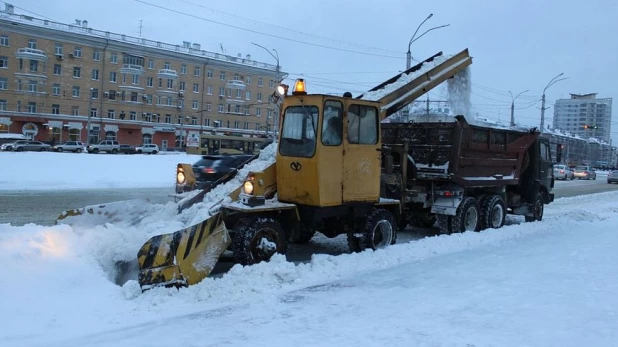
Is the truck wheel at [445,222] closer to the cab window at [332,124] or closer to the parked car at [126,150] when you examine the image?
the cab window at [332,124]

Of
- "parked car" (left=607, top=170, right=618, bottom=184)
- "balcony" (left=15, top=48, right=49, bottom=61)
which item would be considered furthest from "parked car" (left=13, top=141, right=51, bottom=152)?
"parked car" (left=607, top=170, right=618, bottom=184)

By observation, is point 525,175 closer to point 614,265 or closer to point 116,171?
point 614,265

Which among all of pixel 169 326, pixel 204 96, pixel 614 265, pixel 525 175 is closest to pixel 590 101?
pixel 204 96

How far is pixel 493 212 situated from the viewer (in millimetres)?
12414

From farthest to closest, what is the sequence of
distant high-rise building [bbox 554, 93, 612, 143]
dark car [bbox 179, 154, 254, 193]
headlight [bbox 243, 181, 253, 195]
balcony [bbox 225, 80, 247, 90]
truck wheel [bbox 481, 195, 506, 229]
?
balcony [bbox 225, 80, 247, 90] → distant high-rise building [bbox 554, 93, 612, 143] → dark car [bbox 179, 154, 254, 193] → truck wheel [bbox 481, 195, 506, 229] → headlight [bbox 243, 181, 253, 195]

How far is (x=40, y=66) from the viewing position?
6594 cm

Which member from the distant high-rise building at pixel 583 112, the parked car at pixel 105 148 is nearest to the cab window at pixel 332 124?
the parked car at pixel 105 148

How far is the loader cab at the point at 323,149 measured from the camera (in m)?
7.60

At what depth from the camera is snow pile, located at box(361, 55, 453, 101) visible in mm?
9609

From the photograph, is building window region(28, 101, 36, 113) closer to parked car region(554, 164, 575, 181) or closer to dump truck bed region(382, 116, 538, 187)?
parked car region(554, 164, 575, 181)

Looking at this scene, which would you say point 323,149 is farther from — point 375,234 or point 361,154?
point 375,234

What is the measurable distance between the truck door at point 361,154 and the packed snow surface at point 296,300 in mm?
1050

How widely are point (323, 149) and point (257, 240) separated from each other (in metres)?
1.63

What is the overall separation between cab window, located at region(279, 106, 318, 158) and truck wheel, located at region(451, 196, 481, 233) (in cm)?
504
